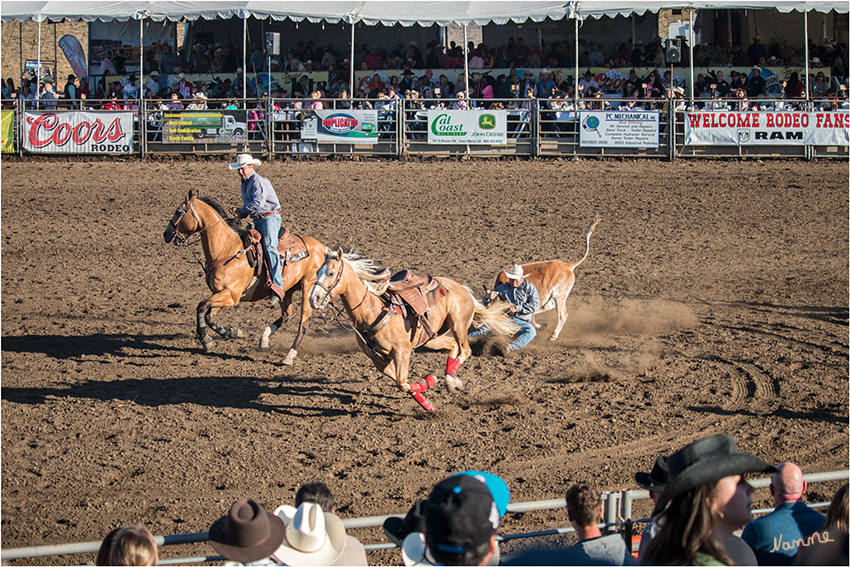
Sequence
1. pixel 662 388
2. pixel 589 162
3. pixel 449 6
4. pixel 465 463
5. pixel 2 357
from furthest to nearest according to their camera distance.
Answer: pixel 449 6 → pixel 589 162 → pixel 2 357 → pixel 662 388 → pixel 465 463

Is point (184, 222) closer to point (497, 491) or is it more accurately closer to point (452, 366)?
point (452, 366)

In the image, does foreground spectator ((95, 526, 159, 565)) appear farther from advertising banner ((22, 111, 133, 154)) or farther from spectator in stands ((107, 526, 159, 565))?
advertising banner ((22, 111, 133, 154))

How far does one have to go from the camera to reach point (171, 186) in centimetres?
1508

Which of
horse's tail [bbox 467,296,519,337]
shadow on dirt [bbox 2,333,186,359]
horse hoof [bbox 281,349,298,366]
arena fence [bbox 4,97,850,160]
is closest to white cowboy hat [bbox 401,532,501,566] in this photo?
horse's tail [bbox 467,296,519,337]

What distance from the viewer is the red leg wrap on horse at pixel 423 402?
6711 mm

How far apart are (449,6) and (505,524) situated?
1707 centimetres

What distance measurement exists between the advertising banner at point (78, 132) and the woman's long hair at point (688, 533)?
17.2 meters

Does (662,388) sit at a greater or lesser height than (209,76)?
→ lesser

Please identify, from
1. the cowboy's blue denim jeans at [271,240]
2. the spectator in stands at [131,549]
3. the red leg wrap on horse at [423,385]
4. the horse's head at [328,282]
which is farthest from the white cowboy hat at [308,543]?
the cowboy's blue denim jeans at [271,240]

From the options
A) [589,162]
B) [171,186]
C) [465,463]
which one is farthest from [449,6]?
[465,463]

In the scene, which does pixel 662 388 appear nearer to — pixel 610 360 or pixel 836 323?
pixel 610 360

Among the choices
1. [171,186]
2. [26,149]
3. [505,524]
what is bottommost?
[505,524]

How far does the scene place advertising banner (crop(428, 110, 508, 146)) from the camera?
1703 cm

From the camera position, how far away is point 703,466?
2.12 meters
